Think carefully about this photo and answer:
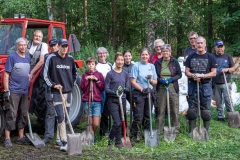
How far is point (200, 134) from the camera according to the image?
26.0 ft

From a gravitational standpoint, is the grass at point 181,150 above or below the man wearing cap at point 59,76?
below

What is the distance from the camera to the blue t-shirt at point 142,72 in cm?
771

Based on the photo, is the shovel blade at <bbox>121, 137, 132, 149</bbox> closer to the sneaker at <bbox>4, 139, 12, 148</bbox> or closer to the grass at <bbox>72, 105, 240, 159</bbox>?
the grass at <bbox>72, 105, 240, 159</bbox>

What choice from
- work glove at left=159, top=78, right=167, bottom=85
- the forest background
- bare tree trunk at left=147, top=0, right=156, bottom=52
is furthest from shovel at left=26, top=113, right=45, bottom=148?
bare tree trunk at left=147, top=0, right=156, bottom=52

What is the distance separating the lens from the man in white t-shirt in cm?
767

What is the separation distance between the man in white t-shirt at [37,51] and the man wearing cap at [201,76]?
8.77 ft

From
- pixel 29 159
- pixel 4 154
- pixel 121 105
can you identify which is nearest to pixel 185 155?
pixel 121 105

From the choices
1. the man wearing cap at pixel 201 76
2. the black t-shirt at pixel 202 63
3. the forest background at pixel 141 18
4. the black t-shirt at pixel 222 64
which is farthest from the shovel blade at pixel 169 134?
the forest background at pixel 141 18

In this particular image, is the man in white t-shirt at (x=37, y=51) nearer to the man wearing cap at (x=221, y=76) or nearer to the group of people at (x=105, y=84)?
the group of people at (x=105, y=84)

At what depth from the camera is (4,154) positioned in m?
6.62

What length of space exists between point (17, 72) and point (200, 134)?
3.39 m

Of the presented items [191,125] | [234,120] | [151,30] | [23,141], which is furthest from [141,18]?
[23,141]

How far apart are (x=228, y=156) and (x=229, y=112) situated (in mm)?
3345

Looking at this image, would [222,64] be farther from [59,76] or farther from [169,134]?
[59,76]
